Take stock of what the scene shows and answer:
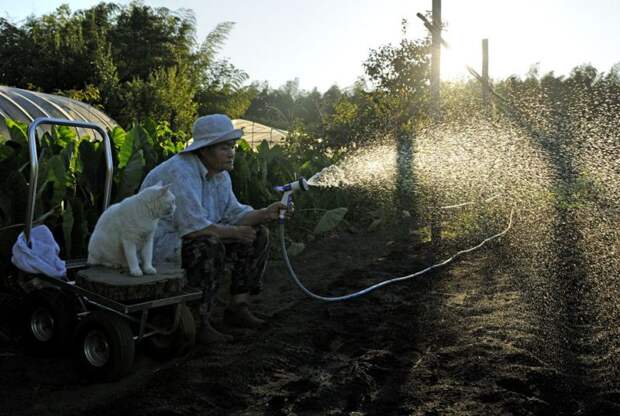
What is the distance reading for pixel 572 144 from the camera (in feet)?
32.1

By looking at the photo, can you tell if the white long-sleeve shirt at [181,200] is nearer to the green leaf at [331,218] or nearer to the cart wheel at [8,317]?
the cart wheel at [8,317]

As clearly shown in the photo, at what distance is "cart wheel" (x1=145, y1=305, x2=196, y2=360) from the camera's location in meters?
3.22

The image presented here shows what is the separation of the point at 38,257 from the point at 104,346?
624mm

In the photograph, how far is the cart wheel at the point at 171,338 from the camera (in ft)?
10.6

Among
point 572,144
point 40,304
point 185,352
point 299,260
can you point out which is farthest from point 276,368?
point 572,144

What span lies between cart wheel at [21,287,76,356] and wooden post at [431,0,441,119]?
5542mm

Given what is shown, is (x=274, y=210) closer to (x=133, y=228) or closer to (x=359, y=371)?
(x=133, y=228)

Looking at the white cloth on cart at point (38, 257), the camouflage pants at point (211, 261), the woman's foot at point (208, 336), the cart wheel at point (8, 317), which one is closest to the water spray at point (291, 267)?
the camouflage pants at point (211, 261)

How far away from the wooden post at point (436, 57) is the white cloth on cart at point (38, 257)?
17.7 ft

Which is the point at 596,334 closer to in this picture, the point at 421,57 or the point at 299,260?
the point at 299,260

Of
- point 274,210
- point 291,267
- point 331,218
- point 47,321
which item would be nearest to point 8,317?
point 47,321

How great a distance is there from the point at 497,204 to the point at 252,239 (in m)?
5.68

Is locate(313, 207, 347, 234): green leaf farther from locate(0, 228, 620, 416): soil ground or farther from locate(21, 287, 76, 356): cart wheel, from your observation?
locate(21, 287, 76, 356): cart wheel

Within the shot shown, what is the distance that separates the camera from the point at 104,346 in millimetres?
2947
